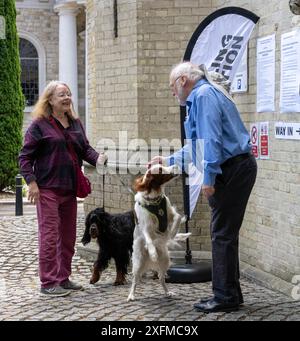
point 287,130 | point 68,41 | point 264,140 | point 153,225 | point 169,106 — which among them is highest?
point 68,41

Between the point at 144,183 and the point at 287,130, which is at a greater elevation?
the point at 287,130

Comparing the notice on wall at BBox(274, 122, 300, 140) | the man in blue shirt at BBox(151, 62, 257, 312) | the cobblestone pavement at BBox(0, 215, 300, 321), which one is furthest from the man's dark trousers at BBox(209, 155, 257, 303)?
the notice on wall at BBox(274, 122, 300, 140)

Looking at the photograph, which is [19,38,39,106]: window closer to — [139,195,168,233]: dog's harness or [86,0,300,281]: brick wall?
[86,0,300,281]: brick wall

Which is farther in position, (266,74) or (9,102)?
(9,102)

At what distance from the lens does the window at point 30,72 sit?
1267 inches

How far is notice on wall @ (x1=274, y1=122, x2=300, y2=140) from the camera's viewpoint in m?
6.75

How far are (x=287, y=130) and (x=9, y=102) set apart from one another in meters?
14.2

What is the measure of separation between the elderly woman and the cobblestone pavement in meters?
0.29

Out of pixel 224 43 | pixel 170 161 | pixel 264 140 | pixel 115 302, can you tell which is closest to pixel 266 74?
pixel 224 43

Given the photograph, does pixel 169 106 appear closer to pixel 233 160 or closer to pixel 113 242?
pixel 113 242

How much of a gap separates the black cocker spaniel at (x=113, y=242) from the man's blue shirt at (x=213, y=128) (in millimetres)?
1890

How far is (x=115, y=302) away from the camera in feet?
21.4

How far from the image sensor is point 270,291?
701 centimetres

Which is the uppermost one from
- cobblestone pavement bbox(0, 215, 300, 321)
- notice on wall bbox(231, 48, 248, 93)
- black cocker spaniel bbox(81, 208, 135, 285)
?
notice on wall bbox(231, 48, 248, 93)
